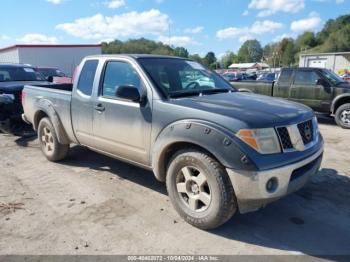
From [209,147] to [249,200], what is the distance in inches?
24.8

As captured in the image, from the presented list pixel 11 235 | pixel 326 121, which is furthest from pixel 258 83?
pixel 11 235

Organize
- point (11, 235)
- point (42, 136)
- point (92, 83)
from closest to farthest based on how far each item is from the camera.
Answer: point (11, 235) < point (92, 83) < point (42, 136)

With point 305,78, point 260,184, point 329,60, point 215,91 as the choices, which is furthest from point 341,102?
point 329,60

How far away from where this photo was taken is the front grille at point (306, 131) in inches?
143

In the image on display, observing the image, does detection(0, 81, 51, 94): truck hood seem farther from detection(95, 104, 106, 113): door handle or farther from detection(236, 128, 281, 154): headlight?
detection(236, 128, 281, 154): headlight

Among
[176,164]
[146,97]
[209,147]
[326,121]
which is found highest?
[146,97]

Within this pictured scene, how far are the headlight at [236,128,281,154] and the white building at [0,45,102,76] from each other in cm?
3189

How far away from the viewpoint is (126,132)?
429 centimetres

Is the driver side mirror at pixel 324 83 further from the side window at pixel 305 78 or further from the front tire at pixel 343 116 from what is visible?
the front tire at pixel 343 116

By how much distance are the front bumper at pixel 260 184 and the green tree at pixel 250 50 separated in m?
151

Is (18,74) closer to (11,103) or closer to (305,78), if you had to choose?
(11,103)

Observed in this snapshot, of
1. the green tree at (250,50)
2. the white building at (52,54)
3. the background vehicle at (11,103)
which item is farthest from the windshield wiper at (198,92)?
the green tree at (250,50)

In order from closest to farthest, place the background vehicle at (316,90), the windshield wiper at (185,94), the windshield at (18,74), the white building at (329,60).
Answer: the windshield wiper at (185,94) < the windshield at (18,74) < the background vehicle at (316,90) < the white building at (329,60)

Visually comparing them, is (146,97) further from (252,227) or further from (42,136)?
(42,136)
